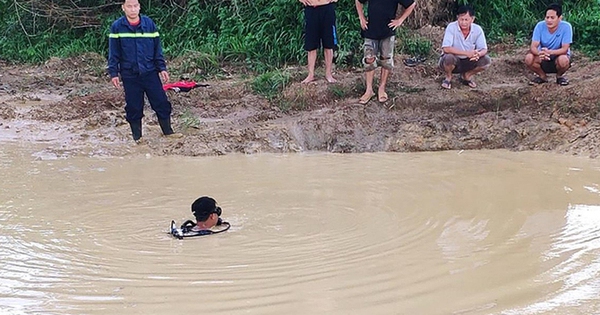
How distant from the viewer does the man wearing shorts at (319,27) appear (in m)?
7.92

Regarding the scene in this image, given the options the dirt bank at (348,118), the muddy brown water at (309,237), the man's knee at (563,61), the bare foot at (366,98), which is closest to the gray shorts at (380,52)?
the bare foot at (366,98)

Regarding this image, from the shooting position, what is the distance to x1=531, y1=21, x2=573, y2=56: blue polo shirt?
7.50 m

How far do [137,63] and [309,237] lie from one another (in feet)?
10.8

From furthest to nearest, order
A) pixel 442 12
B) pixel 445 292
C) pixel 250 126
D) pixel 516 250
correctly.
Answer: pixel 442 12
pixel 250 126
pixel 516 250
pixel 445 292

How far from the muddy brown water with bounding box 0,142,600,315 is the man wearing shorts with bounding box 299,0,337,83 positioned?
6.87 feet

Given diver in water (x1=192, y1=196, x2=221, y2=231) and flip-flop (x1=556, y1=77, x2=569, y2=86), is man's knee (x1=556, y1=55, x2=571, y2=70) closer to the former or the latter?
flip-flop (x1=556, y1=77, x2=569, y2=86)

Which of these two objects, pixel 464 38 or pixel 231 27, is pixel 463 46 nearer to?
pixel 464 38

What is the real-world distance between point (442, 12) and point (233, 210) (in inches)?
267

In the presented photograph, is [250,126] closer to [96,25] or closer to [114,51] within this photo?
[114,51]

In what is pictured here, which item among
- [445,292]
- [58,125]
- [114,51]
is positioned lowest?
[58,125]

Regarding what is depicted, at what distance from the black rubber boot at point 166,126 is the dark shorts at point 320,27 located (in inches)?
78.8

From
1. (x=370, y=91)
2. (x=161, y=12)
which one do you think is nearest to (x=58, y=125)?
(x=370, y=91)

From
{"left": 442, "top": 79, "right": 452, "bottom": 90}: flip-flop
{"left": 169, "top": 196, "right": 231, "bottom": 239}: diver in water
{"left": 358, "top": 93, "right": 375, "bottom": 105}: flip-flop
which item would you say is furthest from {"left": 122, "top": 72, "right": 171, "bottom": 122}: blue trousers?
{"left": 442, "top": 79, "right": 452, "bottom": 90}: flip-flop

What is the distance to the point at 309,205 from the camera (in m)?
4.93
